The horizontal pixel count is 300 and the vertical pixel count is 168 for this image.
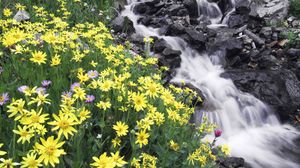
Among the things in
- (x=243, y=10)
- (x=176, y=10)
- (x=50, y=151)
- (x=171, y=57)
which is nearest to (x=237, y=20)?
(x=243, y=10)

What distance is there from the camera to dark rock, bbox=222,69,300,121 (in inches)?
325

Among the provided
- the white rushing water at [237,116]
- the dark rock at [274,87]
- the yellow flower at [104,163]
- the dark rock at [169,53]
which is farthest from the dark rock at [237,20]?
the yellow flower at [104,163]

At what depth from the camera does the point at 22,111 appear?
1.68 m

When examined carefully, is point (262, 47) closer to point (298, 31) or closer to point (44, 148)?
point (298, 31)

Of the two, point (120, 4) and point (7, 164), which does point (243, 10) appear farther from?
point (7, 164)

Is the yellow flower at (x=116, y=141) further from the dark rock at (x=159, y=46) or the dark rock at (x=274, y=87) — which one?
the dark rock at (x=274, y=87)

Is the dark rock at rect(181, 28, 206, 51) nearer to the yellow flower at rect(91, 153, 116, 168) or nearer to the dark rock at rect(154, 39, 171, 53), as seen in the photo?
the dark rock at rect(154, 39, 171, 53)

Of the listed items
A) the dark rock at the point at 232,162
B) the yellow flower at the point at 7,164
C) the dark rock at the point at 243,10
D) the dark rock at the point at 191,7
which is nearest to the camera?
the yellow flower at the point at 7,164

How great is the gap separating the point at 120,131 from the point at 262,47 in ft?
31.5

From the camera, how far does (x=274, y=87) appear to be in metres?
8.57

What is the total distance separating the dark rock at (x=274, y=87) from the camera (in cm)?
825

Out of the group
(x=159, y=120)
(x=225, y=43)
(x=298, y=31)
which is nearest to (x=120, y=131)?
(x=159, y=120)

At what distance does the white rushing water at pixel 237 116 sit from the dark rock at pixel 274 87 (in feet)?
0.78

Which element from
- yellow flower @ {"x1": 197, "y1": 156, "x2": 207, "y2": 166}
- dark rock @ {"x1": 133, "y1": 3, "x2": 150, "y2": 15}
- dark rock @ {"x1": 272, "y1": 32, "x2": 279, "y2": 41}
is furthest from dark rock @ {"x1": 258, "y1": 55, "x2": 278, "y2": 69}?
yellow flower @ {"x1": 197, "y1": 156, "x2": 207, "y2": 166}
